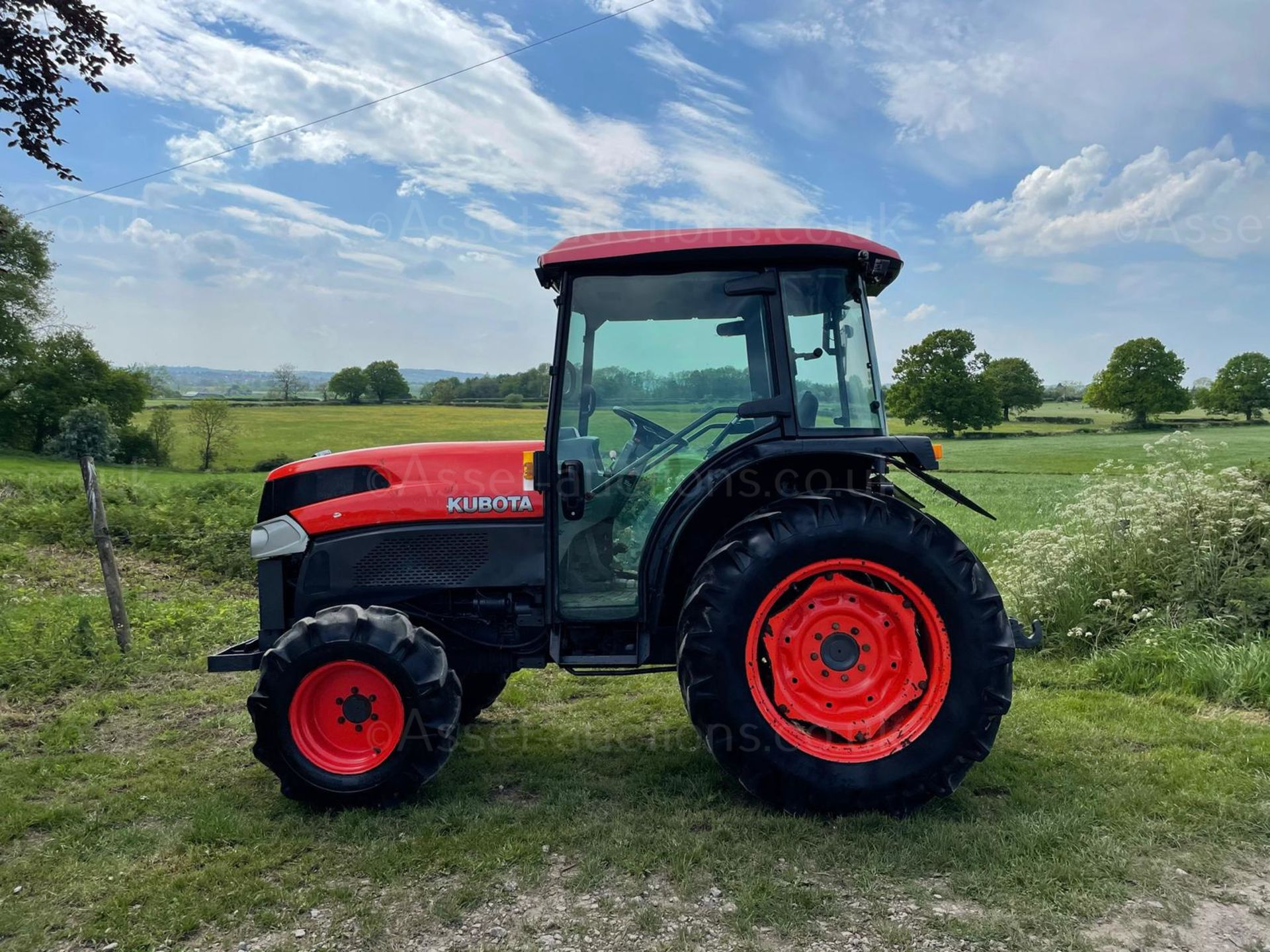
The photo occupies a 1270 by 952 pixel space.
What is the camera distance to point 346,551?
3971 mm

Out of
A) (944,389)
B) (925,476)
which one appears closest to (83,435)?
(925,476)

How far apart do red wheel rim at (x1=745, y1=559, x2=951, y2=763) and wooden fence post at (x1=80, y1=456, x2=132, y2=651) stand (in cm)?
527

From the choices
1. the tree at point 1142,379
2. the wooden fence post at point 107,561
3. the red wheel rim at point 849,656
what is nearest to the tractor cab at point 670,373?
the red wheel rim at point 849,656

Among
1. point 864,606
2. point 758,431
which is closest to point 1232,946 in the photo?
point 864,606

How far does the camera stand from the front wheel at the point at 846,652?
334 centimetres

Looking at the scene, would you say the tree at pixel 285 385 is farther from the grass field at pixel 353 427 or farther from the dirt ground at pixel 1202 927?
the dirt ground at pixel 1202 927

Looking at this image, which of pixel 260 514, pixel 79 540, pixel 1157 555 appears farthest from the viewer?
pixel 79 540

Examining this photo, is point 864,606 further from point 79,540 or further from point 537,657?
point 79,540

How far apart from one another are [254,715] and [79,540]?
26.2 feet

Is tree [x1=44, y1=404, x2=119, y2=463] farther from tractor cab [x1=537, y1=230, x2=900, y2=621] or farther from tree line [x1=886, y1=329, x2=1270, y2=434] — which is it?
tree line [x1=886, y1=329, x2=1270, y2=434]

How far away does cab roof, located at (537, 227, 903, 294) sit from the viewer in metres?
3.56

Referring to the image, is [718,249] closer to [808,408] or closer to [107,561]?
[808,408]

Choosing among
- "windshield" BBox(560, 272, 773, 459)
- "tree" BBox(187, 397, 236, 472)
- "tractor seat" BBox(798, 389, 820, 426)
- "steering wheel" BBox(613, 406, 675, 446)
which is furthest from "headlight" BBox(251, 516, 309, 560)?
"tree" BBox(187, 397, 236, 472)

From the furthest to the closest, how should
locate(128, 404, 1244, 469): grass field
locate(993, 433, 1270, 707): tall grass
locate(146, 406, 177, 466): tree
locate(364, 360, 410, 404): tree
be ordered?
locate(146, 406, 177, 466): tree < locate(364, 360, 410, 404): tree < locate(128, 404, 1244, 469): grass field < locate(993, 433, 1270, 707): tall grass
